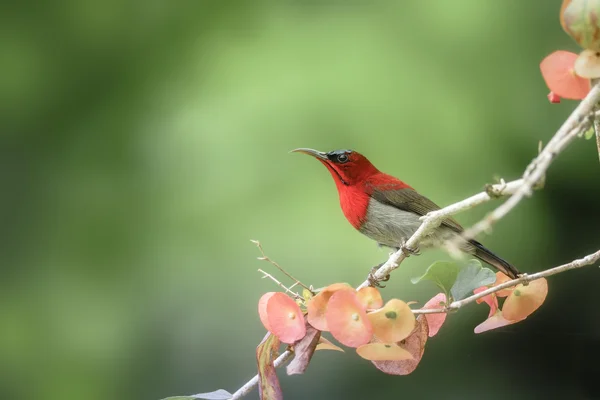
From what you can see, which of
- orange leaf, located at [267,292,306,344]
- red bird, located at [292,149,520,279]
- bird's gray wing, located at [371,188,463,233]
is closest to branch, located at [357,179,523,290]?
orange leaf, located at [267,292,306,344]

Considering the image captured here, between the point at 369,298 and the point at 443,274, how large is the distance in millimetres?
67

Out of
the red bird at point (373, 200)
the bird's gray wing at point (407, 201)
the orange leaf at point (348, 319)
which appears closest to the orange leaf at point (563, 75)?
the orange leaf at point (348, 319)

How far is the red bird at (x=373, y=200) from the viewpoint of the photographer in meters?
1.22

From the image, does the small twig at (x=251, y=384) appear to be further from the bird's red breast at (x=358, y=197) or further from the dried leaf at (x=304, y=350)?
the bird's red breast at (x=358, y=197)

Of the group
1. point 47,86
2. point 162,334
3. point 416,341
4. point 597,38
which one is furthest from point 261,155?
A: point 597,38

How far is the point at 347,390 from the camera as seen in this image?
197cm

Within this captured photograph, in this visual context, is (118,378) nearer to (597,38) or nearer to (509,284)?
(509,284)

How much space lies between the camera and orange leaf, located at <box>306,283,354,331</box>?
1.90ft

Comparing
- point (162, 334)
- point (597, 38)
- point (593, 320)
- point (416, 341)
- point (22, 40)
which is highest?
point (22, 40)

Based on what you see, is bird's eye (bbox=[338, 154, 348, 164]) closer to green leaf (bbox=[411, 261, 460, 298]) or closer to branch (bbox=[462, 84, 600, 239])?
green leaf (bbox=[411, 261, 460, 298])

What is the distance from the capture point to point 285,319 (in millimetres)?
599

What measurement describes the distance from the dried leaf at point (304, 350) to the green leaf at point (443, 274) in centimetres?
11

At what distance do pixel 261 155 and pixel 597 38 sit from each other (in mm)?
1730

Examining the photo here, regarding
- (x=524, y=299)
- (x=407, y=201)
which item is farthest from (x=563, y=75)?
(x=407, y=201)
